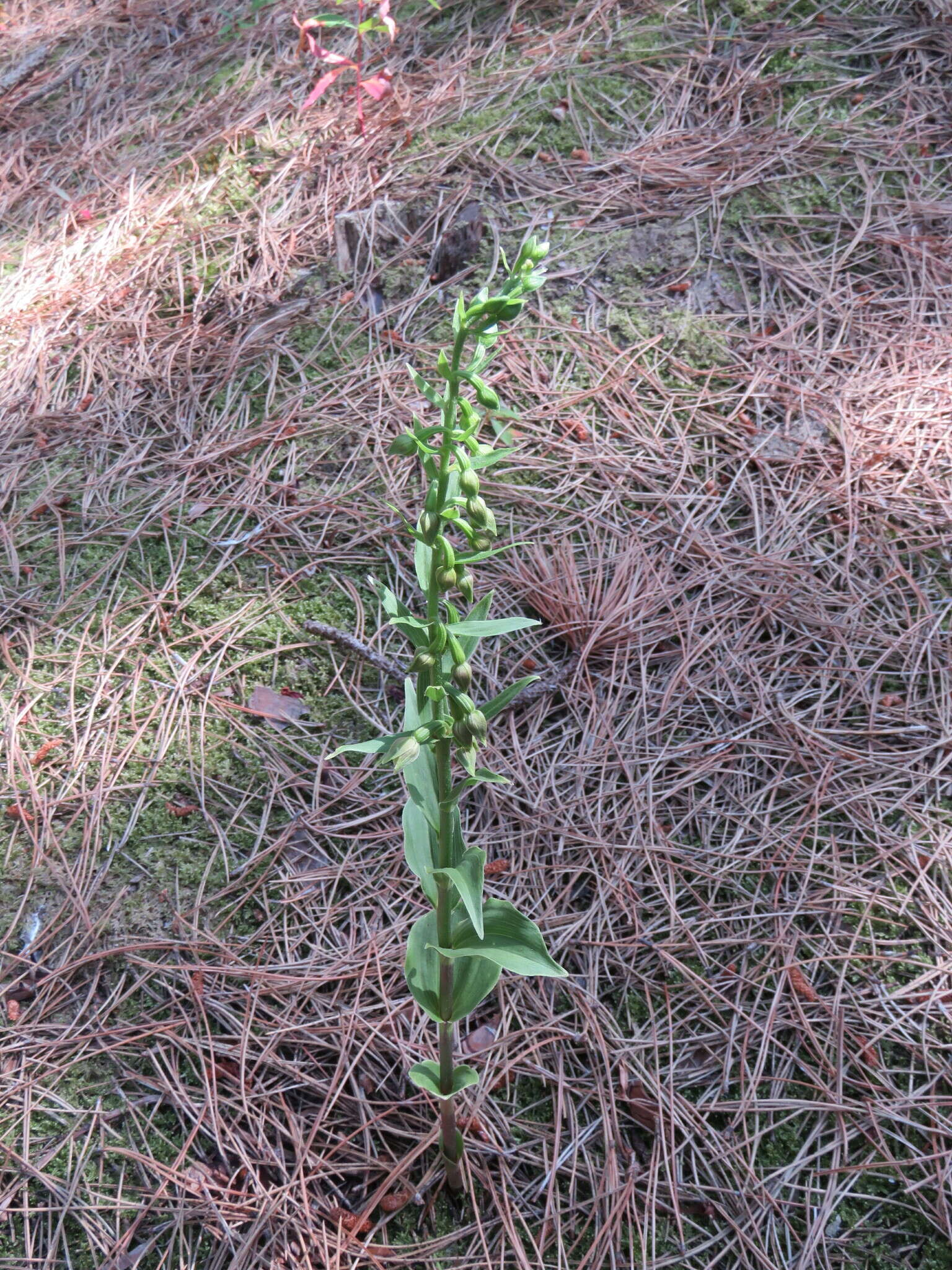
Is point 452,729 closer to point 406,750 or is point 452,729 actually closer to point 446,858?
point 406,750

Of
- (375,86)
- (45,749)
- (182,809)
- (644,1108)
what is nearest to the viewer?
(644,1108)

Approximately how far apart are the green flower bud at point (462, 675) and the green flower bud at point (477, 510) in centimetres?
23

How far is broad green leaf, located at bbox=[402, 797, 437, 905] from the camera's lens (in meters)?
1.73

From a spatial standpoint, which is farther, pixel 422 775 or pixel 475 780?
pixel 422 775

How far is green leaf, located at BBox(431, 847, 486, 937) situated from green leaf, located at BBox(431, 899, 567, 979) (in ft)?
0.44

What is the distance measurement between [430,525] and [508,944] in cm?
80

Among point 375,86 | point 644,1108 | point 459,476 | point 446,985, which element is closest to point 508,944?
point 446,985

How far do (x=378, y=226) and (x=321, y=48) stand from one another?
0.72 m

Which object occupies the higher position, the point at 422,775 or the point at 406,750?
the point at 406,750

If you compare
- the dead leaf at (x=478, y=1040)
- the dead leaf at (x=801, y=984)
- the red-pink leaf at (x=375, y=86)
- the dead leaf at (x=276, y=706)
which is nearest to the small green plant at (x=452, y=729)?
the dead leaf at (x=478, y=1040)

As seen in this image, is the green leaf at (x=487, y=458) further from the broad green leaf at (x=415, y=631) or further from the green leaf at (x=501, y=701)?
the green leaf at (x=501, y=701)

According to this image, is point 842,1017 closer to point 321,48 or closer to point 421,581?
point 421,581

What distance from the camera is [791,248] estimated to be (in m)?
3.42

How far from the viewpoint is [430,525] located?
145 centimetres
